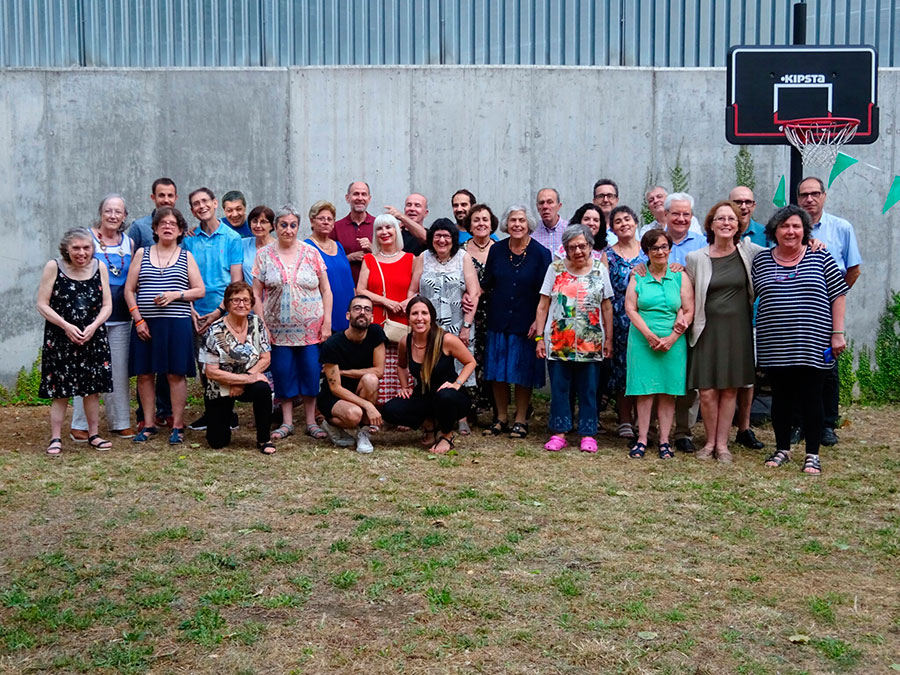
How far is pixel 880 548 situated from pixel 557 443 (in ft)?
8.82

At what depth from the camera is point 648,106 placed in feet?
33.2

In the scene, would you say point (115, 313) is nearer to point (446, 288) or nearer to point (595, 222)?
point (446, 288)

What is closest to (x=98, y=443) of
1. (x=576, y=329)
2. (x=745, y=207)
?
(x=576, y=329)

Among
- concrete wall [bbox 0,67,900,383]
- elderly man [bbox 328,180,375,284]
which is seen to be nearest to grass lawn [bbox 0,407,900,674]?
elderly man [bbox 328,180,375,284]

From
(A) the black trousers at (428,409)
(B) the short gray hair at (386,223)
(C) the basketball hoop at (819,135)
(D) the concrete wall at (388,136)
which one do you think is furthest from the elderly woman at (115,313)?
(C) the basketball hoop at (819,135)

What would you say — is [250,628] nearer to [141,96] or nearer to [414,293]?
[414,293]

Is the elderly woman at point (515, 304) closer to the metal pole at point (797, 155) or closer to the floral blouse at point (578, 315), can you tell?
the floral blouse at point (578, 315)

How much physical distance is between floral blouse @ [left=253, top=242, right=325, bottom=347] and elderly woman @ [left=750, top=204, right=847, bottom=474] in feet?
10.4

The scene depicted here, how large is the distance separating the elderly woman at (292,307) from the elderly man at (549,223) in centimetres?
174

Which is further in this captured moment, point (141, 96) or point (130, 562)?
point (141, 96)

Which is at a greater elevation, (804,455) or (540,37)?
(540,37)

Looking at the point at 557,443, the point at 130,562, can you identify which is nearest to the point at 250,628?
the point at 130,562

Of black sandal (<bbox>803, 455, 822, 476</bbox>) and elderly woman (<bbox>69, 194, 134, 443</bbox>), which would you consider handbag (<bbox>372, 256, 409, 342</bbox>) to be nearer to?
elderly woman (<bbox>69, 194, 134, 443</bbox>)

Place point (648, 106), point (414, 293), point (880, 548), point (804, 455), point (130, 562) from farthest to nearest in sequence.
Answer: point (648, 106), point (414, 293), point (804, 455), point (880, 548), point (130, 562)
